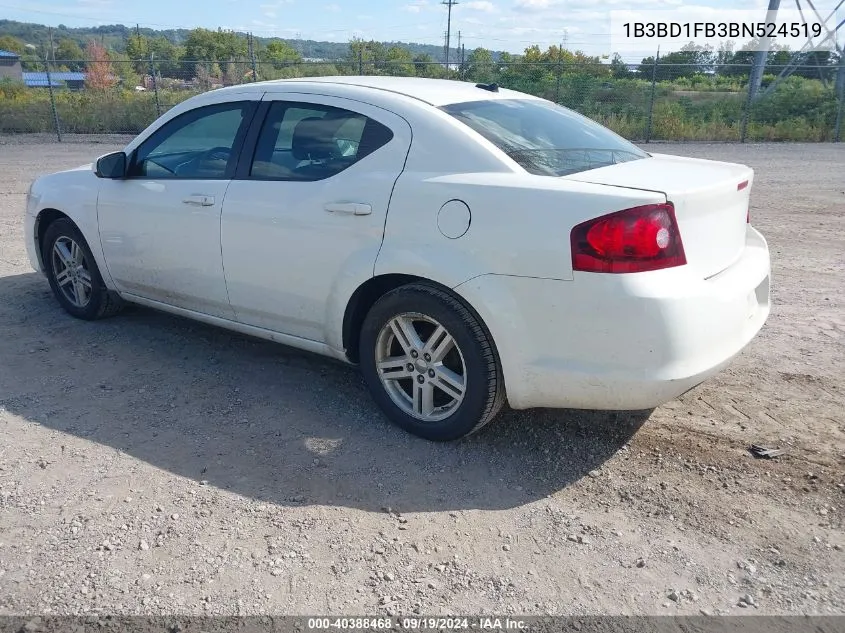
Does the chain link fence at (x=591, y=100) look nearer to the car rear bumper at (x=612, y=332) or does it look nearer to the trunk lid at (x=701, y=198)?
the trunk lid at (x=701, y=198)

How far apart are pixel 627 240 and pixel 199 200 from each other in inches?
102

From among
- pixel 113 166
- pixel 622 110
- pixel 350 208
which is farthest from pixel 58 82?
pixel 350 208

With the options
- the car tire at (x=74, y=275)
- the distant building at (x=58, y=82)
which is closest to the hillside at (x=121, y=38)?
the distant building at (x=58, y=82)

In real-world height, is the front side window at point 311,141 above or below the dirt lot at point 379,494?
above

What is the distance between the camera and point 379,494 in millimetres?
3438

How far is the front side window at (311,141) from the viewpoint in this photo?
397cm

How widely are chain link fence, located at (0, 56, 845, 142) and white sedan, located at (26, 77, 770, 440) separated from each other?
52.9ft

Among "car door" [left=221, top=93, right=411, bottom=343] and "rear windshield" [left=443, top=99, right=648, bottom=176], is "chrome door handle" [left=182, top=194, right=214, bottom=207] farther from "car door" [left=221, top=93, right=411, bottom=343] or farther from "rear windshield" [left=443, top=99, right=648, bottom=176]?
"rear windshield" [left=443, top=99, right=648, bottom=176]

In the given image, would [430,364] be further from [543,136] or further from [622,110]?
[622,110]

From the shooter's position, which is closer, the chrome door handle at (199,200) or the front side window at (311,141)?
the front side window at (311,141)

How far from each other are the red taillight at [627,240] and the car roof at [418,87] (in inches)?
50.1

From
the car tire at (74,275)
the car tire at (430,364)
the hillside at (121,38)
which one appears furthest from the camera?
the hillside at (121,38)

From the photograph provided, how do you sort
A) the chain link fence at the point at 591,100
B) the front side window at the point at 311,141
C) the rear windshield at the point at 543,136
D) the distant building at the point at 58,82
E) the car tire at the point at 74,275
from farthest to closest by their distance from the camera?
the distant building at the point at 58,82 → the chain link fence at the point at 591,100 → the car tire at the point at 74,275 → the front side window at the point at 311,141 → the rear windshield at the point at 543,136

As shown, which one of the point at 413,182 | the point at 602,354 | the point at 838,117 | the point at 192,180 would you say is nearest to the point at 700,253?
the point at 602,354
